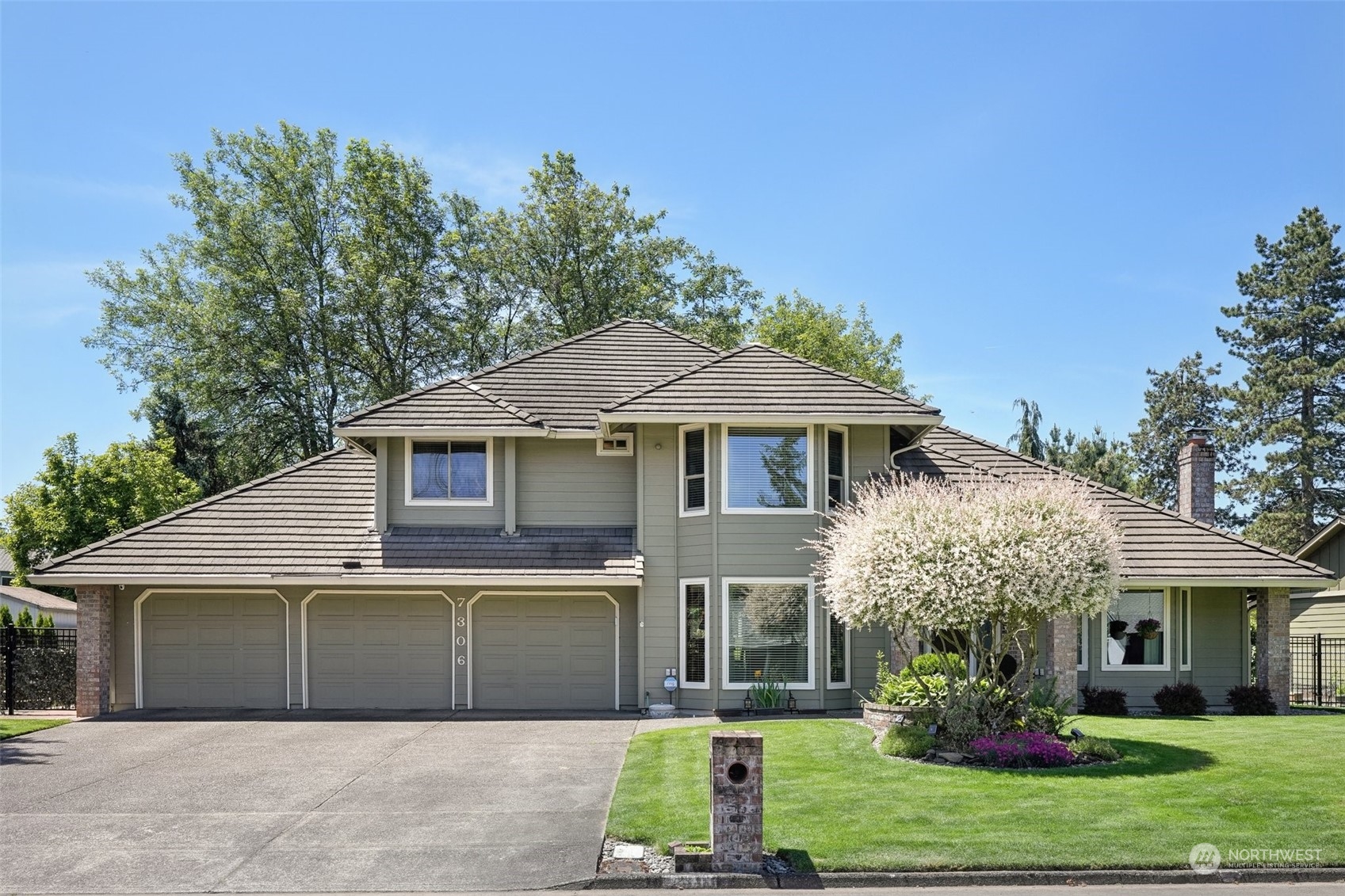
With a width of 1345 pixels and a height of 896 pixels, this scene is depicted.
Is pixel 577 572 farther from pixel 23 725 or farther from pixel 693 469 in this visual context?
pixel 23 725

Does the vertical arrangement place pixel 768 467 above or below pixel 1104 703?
above

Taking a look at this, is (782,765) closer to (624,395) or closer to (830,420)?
(830,420)

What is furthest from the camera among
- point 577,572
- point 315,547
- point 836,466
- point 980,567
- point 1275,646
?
point 315,547

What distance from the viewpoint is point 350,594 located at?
19156 mm

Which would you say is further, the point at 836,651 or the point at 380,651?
the point at 380,651

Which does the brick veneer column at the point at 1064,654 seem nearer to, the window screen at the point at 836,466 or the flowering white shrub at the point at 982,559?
the window screen at the point at 836,466

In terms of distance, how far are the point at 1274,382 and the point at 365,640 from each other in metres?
39.3

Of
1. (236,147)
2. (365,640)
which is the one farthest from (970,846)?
(236,147)

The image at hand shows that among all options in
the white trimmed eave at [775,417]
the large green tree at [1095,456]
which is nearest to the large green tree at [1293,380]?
the large green tree at [1095,456]

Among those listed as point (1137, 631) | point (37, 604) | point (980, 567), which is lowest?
point (37, 604)

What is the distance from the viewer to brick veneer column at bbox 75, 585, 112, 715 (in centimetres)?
1823

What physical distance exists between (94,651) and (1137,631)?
18.4 m

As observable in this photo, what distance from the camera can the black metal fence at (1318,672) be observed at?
23172mm

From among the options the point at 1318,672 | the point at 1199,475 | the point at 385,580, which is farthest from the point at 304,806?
the point at 1318,672
